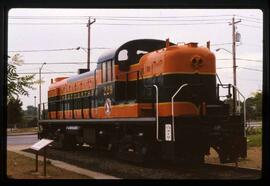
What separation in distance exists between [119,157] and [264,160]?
9.23ft

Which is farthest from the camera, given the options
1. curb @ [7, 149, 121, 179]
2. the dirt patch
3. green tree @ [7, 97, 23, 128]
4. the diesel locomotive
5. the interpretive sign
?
the diesel locomotive

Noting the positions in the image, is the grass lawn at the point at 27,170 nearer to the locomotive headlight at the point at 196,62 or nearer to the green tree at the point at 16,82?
the green tree at the point at 16,82

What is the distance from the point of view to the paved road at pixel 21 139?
543 cm

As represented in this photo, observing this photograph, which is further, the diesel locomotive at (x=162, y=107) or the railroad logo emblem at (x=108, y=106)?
the railroad logo emblem at (x=108, y=106)

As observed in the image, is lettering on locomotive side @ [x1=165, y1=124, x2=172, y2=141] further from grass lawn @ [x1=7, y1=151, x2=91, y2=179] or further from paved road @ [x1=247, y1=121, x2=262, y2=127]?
grass lawn @ [x1=7, y1=151, x2=91, y2=179]

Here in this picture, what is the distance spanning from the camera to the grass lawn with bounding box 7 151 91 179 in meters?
5.36

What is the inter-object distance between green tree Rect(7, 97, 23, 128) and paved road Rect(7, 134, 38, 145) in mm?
176

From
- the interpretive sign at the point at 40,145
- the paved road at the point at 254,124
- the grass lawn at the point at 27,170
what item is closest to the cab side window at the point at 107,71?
the interpretive sign at the point at 40,145

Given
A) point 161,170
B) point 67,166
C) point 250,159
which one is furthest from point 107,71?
point 250,159

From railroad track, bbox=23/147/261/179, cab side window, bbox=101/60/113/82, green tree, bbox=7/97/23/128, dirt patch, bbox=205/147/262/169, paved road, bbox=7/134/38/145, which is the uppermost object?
cab side window, bbox=101/60/113/82

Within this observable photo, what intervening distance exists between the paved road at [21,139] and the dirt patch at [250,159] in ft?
7.86

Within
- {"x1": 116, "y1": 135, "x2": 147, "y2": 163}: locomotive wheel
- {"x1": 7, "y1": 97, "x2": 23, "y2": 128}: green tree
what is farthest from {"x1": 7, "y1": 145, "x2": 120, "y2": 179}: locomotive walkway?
{"x1": 116, "y1": 135, "x2": 147, "y2": 163}: locomotive wheel
